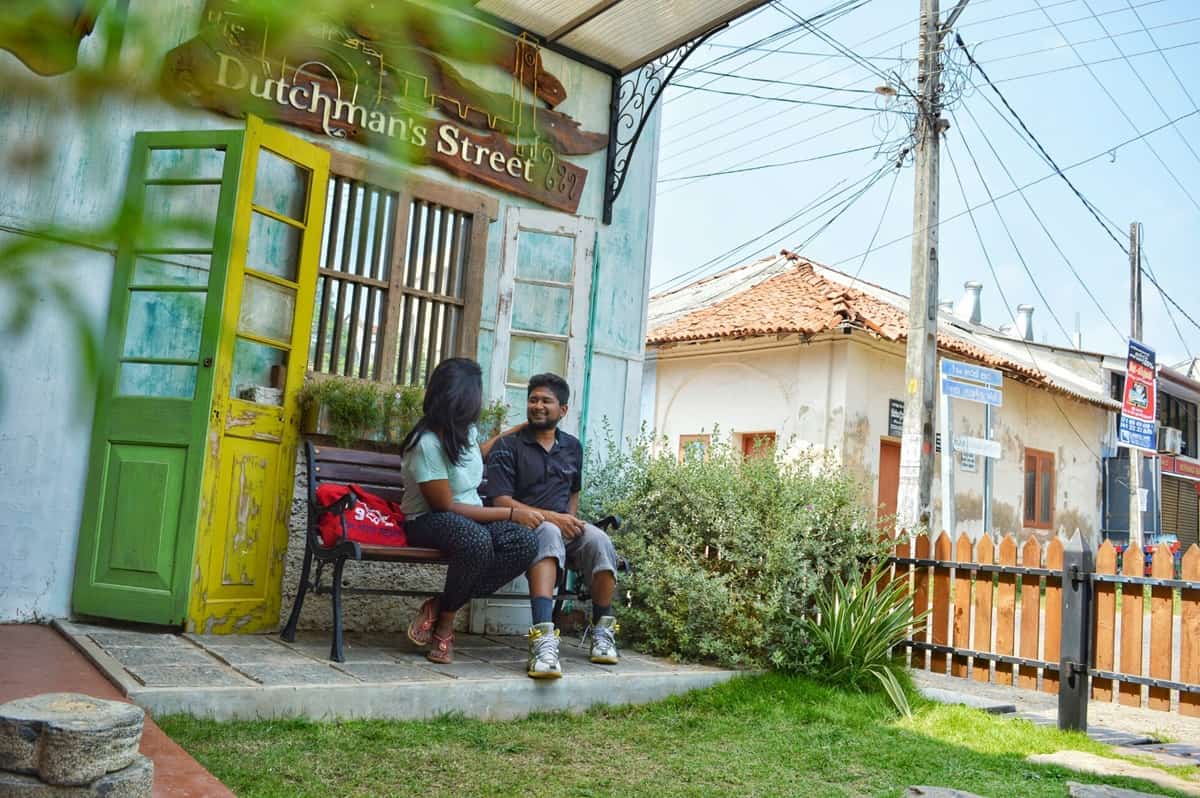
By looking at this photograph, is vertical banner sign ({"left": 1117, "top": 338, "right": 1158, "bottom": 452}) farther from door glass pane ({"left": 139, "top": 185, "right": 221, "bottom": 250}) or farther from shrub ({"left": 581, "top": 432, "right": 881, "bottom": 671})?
door glass pane ({"left": 139, "top": 185, "right": 221, "bottom": 250})

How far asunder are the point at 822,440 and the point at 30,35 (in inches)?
580

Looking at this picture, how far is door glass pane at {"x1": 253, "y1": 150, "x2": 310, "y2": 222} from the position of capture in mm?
5621

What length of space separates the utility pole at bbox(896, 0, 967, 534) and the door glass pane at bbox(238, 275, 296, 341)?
20.5ft

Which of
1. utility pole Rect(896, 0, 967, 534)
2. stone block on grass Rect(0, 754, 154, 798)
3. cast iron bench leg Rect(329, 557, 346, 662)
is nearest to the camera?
stone block on grass Rect(0, 754, 154, 798)

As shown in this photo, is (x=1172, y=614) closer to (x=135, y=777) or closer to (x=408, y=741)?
(x=408, y=741)

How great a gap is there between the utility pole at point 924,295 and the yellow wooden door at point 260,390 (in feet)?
20.3

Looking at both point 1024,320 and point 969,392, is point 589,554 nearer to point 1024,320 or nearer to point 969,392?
point 969,392

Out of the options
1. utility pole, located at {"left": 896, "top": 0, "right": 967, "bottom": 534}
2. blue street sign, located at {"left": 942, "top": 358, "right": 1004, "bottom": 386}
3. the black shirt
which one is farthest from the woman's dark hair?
utility pole, located at {"left": 896, "top": 0, "right": 967, "bottom": 534}

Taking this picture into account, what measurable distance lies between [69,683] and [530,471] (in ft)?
8.55

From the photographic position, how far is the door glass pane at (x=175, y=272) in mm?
5176

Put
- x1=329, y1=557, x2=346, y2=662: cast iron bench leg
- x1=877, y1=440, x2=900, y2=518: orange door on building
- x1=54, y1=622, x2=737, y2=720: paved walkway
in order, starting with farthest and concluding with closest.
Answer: x1=877, y1=440, x2=900, y2=518: orange door on building
x1=329, y1=557, x2=346, y2=662: cast iron bench leg
x1=54, y1=622, x2=737, y2=720: paved walkway

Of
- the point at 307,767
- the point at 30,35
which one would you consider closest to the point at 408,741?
the point at 307,767

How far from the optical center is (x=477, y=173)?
6754mm

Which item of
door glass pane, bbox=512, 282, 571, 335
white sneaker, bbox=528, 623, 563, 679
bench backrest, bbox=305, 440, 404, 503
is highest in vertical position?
door glass pane, bbox=512, 282, 571, 335
